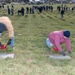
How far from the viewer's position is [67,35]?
8477mm

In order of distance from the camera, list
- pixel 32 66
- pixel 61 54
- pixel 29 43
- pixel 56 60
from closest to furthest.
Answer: pixel 32 66 < pixel 56 60 < pixel 61 54 < pixel 29 43

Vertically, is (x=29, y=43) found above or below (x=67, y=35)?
below

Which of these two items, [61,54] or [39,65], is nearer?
[39,65]

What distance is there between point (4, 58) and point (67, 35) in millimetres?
2117

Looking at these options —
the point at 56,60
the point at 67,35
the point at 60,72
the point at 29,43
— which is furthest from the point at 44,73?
the point at 29,43

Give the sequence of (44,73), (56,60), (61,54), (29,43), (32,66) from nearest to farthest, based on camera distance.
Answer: (44,73), (32,66), (56,60), (61,54), (29,43)

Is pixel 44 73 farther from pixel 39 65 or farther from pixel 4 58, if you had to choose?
pixel 4 58

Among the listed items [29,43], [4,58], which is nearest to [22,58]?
[4,58]

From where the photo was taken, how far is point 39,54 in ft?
29.9

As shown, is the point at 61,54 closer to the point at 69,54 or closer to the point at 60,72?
the point at 69,54

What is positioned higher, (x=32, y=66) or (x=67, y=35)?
(x=67, y=35)

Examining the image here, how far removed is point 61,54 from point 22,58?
143 cm

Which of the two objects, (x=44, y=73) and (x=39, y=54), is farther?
(x=39, y=54)

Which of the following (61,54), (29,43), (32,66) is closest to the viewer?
(32,66)
